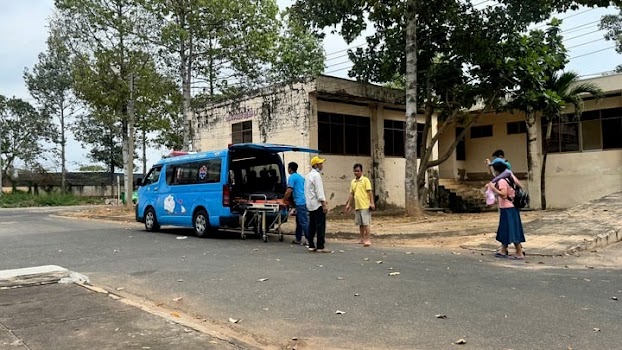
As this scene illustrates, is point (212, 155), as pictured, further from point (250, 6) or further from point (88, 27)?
point (88, 27)

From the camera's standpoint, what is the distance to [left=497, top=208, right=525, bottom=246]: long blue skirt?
30.5 feet

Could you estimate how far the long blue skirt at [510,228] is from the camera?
930 cm

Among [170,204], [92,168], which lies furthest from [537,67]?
[92,168]

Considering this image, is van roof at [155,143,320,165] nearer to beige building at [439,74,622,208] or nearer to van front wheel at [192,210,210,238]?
van front wheel at [192,210,210,238]

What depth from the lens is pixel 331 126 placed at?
2055 cm

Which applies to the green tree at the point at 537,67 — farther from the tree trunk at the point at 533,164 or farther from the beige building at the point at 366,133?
the tree trunk at the point at 533,164

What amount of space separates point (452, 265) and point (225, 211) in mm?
5912

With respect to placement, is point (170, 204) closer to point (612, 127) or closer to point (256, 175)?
point (256, 175)

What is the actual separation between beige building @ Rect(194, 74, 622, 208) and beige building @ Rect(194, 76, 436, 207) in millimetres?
36

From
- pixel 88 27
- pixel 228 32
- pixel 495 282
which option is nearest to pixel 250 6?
pixel 228 32

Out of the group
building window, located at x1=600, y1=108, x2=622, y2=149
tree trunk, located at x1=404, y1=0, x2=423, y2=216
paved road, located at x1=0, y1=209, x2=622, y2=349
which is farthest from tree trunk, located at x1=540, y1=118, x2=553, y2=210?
paved road, located at x1=0, y1=209, x2=622, y2=349

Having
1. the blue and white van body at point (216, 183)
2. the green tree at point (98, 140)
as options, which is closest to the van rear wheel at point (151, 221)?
the blue and white van body at point (216, 183)

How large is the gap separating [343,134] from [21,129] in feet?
136

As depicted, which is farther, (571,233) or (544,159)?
(544,159)
